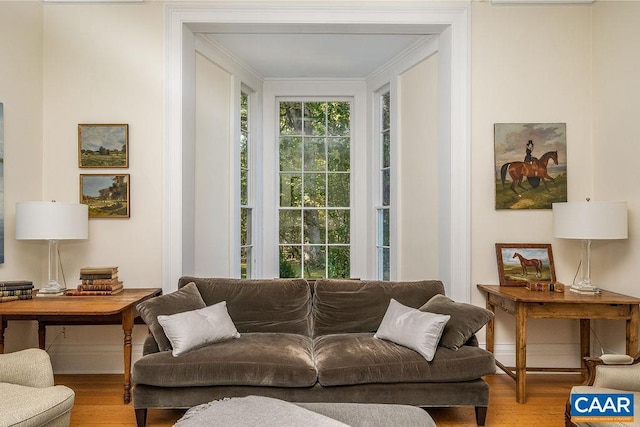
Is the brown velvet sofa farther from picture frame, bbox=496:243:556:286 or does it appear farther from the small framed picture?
the small framed picture

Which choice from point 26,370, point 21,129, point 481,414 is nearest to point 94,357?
point 26,370

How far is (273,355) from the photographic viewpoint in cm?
281

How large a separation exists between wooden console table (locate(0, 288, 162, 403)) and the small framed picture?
2.16 ft

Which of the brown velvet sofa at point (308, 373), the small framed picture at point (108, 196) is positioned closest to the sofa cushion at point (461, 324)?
the brown velvet sofa at point (308, 373)

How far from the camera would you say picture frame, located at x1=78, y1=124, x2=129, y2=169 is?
3814mm

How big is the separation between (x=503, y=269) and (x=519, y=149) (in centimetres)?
99

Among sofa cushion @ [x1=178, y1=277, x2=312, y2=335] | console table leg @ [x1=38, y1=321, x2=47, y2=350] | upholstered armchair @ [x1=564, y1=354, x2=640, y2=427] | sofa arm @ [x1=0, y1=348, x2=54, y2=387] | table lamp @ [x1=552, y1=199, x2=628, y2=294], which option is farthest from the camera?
console table leg @ [x1=38, y1=321, x2=47, y2=350]

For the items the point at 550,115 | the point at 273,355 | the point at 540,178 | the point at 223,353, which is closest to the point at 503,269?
the point at 540,178

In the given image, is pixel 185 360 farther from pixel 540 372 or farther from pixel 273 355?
pixel 540 372

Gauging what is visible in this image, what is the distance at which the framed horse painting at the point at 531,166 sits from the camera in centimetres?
385

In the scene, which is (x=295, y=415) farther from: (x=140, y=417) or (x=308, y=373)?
(x=140, y=417)

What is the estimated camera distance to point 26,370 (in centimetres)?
249

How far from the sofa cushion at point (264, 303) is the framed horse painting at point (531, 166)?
1822mm

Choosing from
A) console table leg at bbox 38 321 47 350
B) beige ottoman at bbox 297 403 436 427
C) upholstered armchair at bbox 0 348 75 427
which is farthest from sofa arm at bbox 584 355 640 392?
console table leg at bbox 38 321 47 350
